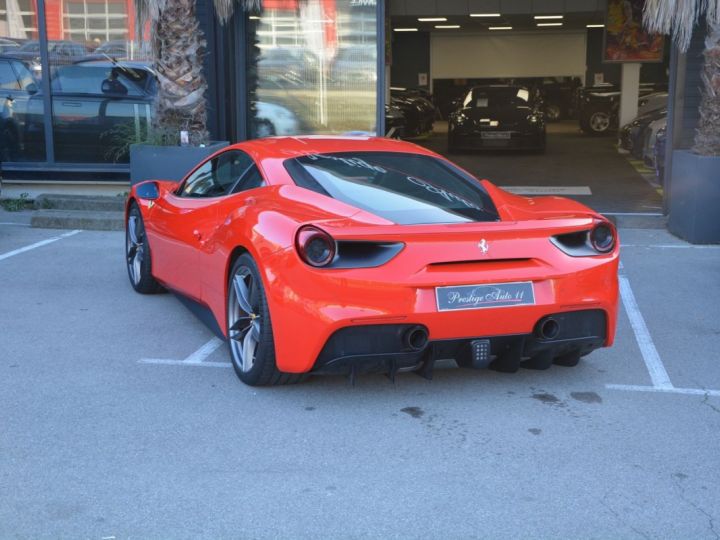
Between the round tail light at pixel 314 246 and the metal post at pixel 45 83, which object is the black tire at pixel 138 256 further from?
the metal post at pixel 45 83

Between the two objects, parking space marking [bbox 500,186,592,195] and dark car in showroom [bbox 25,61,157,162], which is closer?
dark car in showroom [bbox 25,61,157,162]

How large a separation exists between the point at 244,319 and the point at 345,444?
111 cm

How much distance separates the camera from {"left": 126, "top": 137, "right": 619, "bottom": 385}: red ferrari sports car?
466cm

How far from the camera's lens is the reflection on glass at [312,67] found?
42.0ft

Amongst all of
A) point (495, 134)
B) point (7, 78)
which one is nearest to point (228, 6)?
point (7, 78)

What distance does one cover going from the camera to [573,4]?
2472cm

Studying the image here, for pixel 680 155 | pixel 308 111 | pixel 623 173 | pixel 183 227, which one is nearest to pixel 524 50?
pixel 623 173

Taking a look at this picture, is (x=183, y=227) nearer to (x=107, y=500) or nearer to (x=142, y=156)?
(x=107, y=500)

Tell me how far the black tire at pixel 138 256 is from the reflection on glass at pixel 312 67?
5720 mm

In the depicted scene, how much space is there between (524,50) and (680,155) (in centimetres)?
2526

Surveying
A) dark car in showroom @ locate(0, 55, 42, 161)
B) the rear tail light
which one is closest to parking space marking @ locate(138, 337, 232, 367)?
the rear tail light

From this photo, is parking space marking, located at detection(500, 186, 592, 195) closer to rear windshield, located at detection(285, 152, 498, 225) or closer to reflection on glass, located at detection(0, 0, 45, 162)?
reflection on glass, located at detection(0, 0, 45, 162)

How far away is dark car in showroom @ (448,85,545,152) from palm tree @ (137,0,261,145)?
1046 centimetres

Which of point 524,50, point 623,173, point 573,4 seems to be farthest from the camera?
point 524,50
